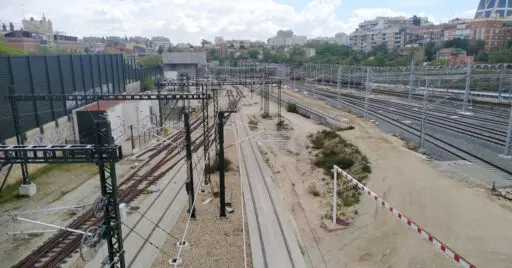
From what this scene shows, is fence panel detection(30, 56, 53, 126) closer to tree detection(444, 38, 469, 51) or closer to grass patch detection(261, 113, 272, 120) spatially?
grass patch detection(261, 113, 272, 120)

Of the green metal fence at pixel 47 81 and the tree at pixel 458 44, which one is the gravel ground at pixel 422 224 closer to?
the green metal fence at pixel 47 81

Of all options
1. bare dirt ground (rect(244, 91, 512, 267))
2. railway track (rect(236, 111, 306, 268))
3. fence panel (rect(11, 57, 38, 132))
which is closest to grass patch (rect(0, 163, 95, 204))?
fence panel (rect(11, 57, 38, 132))

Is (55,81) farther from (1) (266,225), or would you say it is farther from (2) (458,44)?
(2) (458,44)

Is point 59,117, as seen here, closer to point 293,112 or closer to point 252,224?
point 252,224

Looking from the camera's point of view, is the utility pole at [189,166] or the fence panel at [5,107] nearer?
the utility pole at [189,166]

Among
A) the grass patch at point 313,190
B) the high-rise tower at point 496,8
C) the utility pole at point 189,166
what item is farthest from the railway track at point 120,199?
the high-rise tower at point 496,8

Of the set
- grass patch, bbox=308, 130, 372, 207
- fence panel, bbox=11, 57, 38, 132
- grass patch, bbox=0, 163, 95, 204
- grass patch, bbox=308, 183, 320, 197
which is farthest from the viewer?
fence panel, bbox=11, 57, 38, 132
